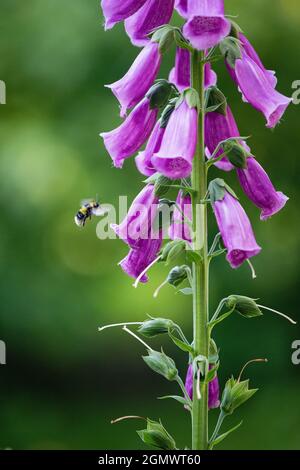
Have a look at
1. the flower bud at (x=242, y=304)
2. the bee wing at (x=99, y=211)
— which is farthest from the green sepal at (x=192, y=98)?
the bee wing at (x=99, y=211)

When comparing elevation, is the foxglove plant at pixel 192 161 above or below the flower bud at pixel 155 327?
above

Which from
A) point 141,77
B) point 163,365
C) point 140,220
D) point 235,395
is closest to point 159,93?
point 141,77

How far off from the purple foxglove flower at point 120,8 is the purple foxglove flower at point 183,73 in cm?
17

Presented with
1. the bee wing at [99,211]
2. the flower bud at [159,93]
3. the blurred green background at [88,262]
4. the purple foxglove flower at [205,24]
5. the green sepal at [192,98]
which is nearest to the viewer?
the purple foxglove flower at [205,24]

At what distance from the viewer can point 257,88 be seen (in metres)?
1.92

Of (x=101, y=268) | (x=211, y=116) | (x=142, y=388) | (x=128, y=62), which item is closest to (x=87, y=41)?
(x=128, y=62)

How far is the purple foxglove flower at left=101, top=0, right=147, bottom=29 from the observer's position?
1917 millimetres

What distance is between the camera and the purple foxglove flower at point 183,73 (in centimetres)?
203

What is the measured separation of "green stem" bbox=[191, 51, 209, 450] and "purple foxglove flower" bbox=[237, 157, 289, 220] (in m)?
0.12

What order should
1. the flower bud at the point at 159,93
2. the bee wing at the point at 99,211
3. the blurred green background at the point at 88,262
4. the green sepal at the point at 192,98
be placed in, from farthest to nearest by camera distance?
1. the blurred green background at the point at 88,262
2. the bee wing at the point at 99,211
3. the flower bud at the point at 159,93
4. the green sepal at the point at 192,98

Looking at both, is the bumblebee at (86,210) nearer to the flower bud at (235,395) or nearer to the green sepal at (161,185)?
the green sepal at (161,185)

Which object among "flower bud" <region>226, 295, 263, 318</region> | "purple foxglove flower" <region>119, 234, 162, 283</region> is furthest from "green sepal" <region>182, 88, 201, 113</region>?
"flower bud" <region>226, 295, 263, 318</region>

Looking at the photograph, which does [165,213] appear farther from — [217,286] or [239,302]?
[217,286]

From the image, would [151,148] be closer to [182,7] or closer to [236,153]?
[236,153]
